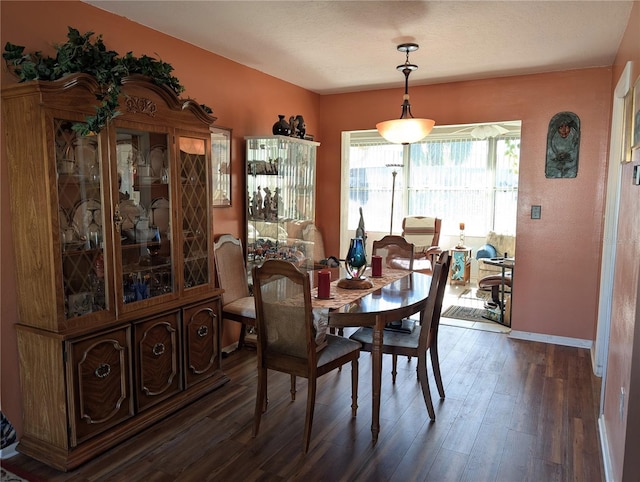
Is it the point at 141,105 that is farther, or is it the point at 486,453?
the point at 141,105

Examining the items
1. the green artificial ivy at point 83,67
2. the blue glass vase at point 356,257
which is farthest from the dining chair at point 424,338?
the green artificial ivy at point 83,67

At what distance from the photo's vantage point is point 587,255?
4.19m

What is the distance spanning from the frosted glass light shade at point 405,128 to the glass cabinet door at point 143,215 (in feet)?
5.47

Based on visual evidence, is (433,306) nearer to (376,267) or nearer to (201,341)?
(376,267)

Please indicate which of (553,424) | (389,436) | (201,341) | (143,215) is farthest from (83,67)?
(553,424)

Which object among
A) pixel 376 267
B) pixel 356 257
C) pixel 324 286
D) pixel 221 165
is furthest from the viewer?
pixel 221 165

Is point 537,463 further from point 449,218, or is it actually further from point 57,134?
point 449,218

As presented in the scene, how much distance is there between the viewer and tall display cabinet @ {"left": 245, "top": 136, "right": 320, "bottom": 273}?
4.16m

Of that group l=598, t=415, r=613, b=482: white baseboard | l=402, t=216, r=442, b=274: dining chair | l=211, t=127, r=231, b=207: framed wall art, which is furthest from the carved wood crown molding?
l=402, t=216, r=442, b=274: dining chair

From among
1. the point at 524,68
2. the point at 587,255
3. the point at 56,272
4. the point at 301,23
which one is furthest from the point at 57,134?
the point at 587,255

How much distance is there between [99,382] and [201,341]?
0.80 meters

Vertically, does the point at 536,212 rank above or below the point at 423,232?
above

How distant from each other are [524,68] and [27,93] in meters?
3.89

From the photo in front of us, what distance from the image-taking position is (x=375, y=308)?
102 inches
